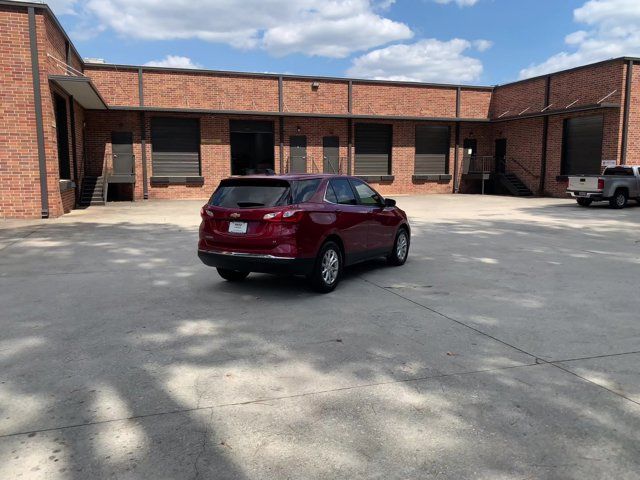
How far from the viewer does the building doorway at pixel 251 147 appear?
88.8 feet

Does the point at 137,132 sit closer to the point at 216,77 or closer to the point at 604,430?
the point at 216,77

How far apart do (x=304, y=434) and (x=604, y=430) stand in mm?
1891

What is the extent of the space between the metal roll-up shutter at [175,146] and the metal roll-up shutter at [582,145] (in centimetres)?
1832

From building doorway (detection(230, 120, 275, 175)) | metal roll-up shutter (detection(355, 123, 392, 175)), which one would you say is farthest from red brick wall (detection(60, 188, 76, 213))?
metal roll-up shutter (detection(355, 123, 392, 175))

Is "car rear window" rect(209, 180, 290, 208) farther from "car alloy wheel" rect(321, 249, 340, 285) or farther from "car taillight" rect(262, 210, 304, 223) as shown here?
"car alloy wheel" rect(321, 249, 340, 285)

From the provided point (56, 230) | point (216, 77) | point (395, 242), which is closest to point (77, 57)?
point (216, 77)

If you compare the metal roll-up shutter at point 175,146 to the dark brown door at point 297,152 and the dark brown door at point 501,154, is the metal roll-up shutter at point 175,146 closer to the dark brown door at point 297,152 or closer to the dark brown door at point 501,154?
the dark brown door at point 297,152

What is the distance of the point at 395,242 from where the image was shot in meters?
8.98

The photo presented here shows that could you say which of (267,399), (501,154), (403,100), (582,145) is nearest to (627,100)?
(582,145)

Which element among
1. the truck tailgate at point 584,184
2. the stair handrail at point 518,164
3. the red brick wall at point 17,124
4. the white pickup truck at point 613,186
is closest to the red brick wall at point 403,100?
the stair handrail at point 518,164

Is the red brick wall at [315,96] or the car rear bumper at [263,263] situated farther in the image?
the red brick wall at [315,96]

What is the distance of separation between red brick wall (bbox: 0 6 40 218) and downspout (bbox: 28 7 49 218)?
0.10m

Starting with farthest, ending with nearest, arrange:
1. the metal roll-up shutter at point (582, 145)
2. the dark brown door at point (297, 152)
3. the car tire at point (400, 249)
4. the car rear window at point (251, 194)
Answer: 1. the dark brown door at point (297, 152)
2. the metal roll-up shutter at point (582, 145)
3. the car tire at point (400, 249)
4. the car rear window at point (251, 194)

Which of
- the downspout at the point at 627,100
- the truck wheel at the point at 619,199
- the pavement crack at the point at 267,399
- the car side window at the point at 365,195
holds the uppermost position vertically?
the downspout at the point at 627,100
